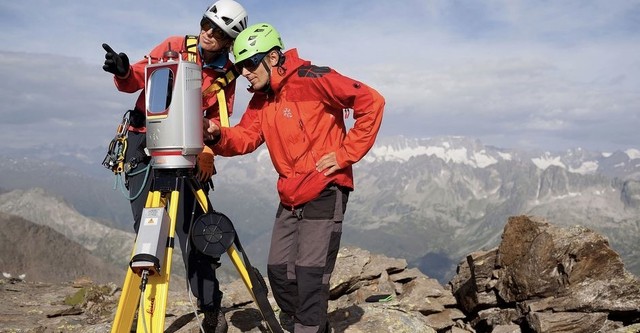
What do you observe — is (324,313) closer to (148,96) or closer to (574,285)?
(148,96)

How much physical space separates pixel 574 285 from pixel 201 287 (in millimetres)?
10960

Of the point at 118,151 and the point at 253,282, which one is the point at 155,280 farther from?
the point at 118,151

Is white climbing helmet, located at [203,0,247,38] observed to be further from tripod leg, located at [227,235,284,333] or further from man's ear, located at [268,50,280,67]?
tripod leg, located at [227,235,284,333]

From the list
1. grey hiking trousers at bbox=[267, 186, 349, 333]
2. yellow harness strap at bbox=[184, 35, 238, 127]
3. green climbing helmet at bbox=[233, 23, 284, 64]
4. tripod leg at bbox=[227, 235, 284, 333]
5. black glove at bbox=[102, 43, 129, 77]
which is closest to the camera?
black glove at bbox=[102, 43, 129, 77]

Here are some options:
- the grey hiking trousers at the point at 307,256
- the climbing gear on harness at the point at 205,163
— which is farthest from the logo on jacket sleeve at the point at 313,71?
the climbing gear on harness at the point at 205,163

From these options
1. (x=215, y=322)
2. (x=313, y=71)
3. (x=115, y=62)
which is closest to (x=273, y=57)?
(x=313, y=71)

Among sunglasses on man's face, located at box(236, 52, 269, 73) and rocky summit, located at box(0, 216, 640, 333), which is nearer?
sunglasses on man's face, located at box(236, 52, 269, 73)

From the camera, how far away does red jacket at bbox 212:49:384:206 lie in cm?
788

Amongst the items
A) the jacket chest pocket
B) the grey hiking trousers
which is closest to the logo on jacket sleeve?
the jacket chest pocket

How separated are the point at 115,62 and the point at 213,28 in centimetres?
182

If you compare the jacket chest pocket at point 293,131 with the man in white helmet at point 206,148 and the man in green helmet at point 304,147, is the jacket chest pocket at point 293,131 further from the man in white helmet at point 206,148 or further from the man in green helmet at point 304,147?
the man in white helmet at point 206,148

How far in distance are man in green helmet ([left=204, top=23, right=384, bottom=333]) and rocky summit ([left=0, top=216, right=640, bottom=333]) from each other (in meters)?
3.39

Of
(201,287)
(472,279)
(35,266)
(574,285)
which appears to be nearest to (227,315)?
(201,287)

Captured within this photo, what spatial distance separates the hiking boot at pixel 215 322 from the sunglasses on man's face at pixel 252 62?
4227 mm
